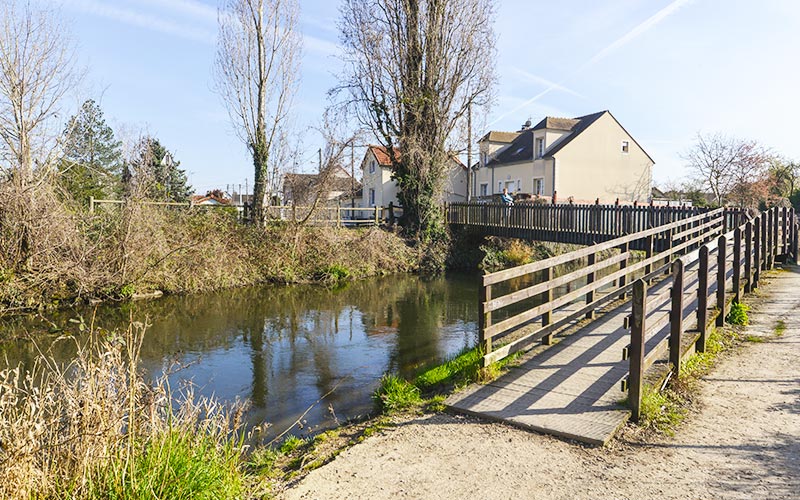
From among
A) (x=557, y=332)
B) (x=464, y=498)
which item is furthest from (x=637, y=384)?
(x=557, y=332)

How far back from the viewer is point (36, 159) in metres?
14.6

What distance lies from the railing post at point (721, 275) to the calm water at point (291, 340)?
4133mm

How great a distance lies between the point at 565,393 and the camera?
5.48 metres

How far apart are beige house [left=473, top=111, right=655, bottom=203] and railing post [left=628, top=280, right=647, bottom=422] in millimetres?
33181

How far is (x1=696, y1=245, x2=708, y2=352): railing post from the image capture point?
6395 mm

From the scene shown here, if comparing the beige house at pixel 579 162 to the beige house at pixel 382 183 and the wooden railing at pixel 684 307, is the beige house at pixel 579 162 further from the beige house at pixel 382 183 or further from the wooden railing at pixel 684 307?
the wooden railing at pixel 684 307

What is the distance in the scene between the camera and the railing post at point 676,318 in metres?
5.29

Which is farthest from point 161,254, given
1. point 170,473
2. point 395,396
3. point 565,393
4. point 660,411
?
point 660,411

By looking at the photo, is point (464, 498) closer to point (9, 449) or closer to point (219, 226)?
point (9, 449)

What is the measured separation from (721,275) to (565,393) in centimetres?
370

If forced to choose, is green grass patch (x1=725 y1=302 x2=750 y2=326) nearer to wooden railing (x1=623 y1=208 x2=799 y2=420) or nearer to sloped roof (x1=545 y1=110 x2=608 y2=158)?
wooden railing (x1=623 y1=208 x2=799 y2=420)

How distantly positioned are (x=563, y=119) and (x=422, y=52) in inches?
737

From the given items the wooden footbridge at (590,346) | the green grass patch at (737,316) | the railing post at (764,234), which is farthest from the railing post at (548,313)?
the railing post at (764,234)

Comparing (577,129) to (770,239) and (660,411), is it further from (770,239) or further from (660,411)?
(660,411)
